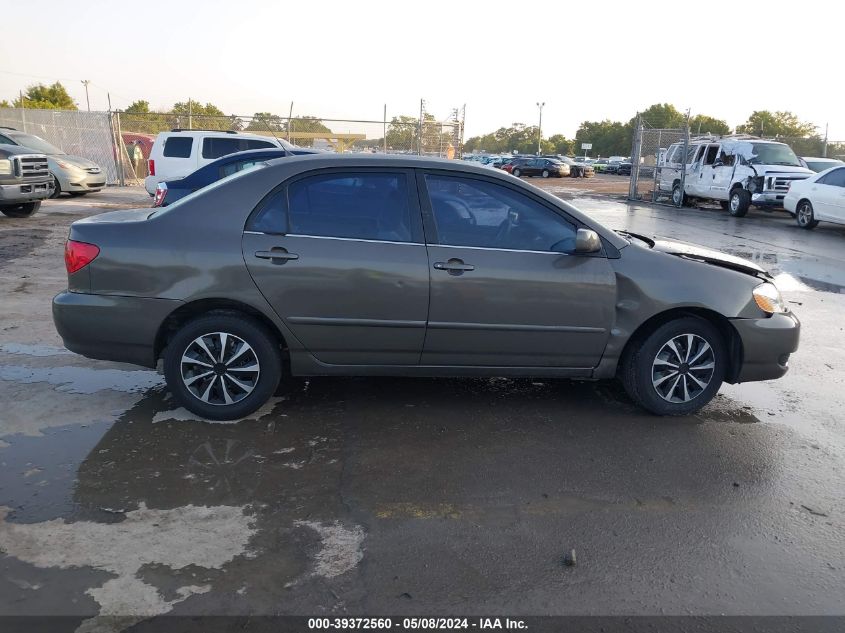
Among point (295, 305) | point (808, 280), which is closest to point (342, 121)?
point (808, 280)

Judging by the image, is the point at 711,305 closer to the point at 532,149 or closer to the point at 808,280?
the point at 808,280

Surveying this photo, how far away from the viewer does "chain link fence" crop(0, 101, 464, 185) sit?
24250 millimetres

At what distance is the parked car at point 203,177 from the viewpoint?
8.64 metres

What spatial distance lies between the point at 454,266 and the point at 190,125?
23.8 meters

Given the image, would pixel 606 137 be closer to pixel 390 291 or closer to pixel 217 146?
pixel 217 146

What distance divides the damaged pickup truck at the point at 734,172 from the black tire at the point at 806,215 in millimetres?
1846

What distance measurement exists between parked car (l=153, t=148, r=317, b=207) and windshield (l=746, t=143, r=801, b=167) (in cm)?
1526

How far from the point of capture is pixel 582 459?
4.16 meters

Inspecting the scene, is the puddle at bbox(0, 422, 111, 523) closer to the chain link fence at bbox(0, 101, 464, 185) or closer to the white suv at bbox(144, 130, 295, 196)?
the white suv at bbox(144, 130, 295, 196)

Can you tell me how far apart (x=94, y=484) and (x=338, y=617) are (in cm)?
169

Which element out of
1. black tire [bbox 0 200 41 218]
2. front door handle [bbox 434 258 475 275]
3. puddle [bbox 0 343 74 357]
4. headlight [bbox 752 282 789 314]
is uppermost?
front door handle [bbox 434 258 475 275]

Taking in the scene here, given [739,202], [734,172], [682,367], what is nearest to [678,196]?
[734,172]

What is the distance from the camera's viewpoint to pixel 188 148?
51.5 feet

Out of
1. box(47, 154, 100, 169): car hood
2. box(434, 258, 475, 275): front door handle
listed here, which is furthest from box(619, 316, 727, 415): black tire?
box(47, 154, 100, 169): car hood
